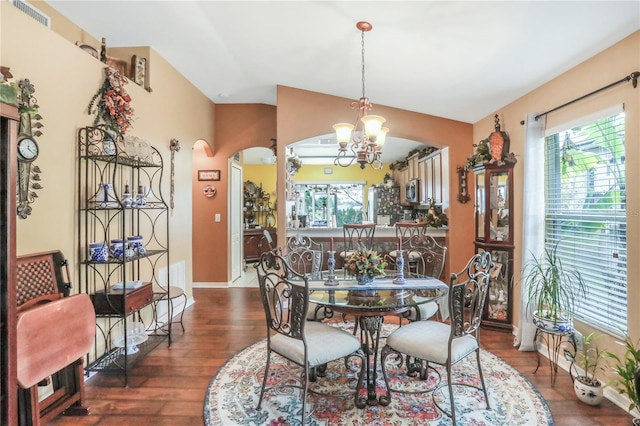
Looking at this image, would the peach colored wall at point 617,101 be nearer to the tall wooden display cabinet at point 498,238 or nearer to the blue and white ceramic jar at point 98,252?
the tall wooden display cabinet at point 498,238

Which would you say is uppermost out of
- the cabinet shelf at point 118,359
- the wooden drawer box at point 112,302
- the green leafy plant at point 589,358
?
the wooden drawer box at point 112,302

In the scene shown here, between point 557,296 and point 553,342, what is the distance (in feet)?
1.94

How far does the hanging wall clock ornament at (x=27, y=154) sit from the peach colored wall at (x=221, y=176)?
3.43 metres

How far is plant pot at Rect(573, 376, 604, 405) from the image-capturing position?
219cm

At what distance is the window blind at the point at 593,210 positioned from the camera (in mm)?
2344

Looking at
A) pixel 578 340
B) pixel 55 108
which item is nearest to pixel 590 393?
pixel 578 340

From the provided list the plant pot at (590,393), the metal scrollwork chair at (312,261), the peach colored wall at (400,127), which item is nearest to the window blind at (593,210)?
the plant pot at (590,393)

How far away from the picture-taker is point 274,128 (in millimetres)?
5582

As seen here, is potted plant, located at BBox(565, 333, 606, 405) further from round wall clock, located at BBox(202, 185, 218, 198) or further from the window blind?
Answer: round wall clock, located at BBox(202, 185, 218, 198)

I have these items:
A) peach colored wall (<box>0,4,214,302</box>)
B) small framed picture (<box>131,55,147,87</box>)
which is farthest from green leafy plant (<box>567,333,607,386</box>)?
small framed picture (<box>131,55,147,87</box>)

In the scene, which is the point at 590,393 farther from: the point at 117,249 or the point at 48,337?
the point at 117,249

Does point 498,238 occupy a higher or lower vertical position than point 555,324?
higher

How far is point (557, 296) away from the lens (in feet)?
8.52

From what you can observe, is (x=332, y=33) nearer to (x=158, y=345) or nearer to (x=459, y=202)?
(x=459, y=202)
